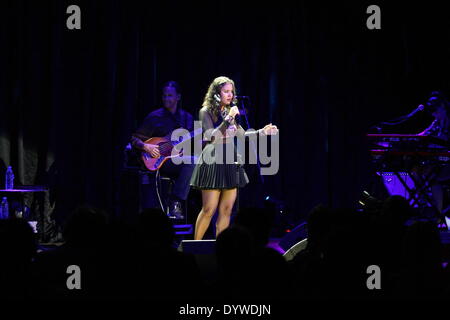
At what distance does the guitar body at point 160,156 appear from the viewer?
639cm

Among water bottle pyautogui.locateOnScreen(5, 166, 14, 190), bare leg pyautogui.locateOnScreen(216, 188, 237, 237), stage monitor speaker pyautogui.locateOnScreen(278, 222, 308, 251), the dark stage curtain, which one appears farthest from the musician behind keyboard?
water bottle pyautogui.locateOnScreen(5, 166, 14, 190)

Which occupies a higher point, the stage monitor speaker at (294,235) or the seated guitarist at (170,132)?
the seated guitarist at (170,132)

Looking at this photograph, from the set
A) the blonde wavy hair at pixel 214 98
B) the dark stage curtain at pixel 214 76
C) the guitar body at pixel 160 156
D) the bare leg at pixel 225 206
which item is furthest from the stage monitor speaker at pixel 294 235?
the dark stage curtain at pixel 214 76

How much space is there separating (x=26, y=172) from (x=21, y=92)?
90 centimetres

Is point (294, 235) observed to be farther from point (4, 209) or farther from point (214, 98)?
point (4, 209)

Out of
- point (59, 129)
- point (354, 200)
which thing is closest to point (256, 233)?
point (59, 129)

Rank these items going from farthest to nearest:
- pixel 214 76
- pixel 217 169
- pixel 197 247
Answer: pixel 214 76 < pixel 217 169 < pixel 197 247

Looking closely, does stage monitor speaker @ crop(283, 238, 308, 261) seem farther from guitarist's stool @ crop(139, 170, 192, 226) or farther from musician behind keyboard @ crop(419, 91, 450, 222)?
musician behind keyboard @ crop(419, 91, 450, 222)

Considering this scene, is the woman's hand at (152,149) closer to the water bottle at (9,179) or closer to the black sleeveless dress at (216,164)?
the black sleeveless dress at (216,164)

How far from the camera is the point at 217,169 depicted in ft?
17.0

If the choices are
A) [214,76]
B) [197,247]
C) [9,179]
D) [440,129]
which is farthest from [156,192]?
[440,129]

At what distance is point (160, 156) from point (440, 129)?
10.8 ft

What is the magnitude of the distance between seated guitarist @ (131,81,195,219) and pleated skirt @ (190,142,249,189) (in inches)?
44.9

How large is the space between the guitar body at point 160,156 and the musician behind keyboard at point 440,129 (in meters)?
2.93
